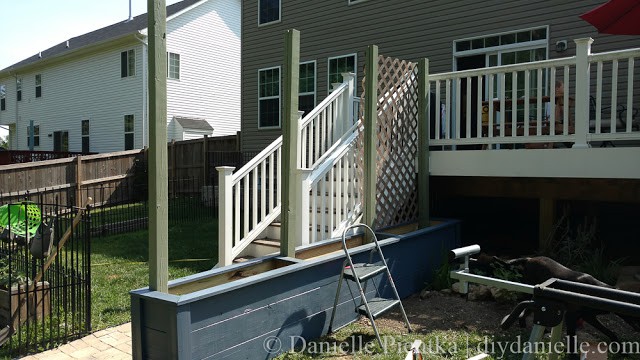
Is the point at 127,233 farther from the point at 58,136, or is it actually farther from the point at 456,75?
the point at 58,136

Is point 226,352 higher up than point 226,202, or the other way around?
point 226,202

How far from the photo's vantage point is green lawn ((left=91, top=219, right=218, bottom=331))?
5066 millimetres

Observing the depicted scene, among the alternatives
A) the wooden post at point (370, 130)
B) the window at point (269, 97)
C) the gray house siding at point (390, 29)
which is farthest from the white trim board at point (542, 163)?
the window at point (269, 97)

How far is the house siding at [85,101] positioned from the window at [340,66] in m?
9.03

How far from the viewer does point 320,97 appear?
37.0 ft

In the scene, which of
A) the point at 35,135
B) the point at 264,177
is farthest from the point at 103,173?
the point at 35,135

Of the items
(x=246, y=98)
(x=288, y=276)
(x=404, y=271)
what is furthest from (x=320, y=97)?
(x=288, y=276)

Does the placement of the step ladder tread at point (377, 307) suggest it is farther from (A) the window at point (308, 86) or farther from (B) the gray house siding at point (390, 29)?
(A) the window at point (308, 86)

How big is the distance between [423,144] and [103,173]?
10.4m

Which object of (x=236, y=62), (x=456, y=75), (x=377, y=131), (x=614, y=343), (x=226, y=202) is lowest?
(x=614, y=343)

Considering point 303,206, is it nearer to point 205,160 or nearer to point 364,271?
point 364,271

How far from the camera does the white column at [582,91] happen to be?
5.30 metres

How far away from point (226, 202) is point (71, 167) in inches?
386

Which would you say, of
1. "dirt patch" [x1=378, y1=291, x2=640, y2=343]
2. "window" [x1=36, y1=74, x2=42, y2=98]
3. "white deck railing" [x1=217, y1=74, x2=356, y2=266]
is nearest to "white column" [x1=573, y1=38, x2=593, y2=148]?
"dirt patch" [x1=378, y1=291, x2=640, y2=343]
